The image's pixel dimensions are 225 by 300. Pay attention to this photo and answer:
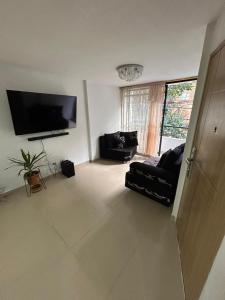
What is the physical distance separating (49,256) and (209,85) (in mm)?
2408

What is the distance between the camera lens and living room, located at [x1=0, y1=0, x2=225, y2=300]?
115 centimetres

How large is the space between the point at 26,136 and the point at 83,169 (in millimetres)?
1529

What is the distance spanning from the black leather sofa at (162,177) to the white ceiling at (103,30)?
4.87 feet

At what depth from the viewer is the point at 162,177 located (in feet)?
6.86

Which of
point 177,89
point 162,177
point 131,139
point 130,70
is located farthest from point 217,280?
point 177,89

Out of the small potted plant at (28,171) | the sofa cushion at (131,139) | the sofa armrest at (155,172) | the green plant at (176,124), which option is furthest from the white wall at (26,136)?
the green plant at (176,124)

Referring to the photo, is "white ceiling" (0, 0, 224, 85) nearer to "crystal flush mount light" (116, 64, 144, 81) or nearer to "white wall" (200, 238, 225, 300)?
"crystal flush mount light" (116, 64, 144, 81)

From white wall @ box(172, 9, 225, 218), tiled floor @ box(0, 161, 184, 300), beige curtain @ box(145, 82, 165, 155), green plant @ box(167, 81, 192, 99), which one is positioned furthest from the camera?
green plant @ box(167, 81, 192, 99)

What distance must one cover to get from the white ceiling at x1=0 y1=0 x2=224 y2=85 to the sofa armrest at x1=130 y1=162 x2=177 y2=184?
5.55 feet

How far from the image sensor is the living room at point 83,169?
3.78 ft

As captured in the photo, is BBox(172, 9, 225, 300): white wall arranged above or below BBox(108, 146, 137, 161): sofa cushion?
above

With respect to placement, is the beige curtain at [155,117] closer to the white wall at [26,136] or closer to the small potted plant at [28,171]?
the white wall at [26,136]

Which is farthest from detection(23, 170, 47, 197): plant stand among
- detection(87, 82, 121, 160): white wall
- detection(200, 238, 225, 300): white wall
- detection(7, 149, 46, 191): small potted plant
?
detection(200, 238, 225, 300): white wall

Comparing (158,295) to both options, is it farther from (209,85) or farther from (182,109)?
(182,109)
